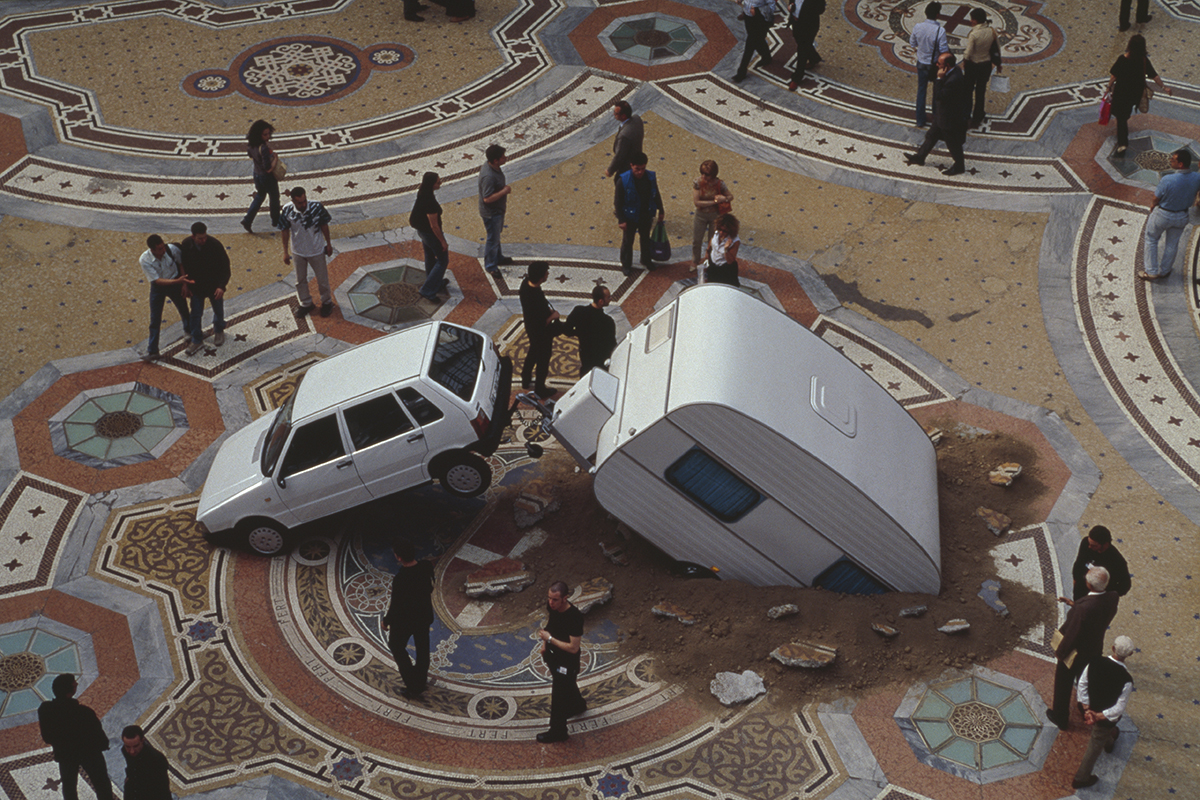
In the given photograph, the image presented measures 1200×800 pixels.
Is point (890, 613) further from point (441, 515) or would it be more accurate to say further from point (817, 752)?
Answer: point (441, 515)

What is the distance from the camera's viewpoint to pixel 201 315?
13.8 meters

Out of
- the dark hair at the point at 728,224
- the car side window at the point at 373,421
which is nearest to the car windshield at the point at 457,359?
the car side window at the point at 373,421

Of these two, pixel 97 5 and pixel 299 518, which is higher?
pixel 97 5

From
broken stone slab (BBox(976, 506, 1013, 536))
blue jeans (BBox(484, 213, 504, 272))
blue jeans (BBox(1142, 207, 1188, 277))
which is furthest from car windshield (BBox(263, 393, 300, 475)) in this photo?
blue jeans (BBox(1142, 207, 1188, 277))

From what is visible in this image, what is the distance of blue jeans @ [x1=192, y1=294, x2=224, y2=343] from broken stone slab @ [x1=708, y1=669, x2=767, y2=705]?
776 cm

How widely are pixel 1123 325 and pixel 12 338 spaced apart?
548 inches

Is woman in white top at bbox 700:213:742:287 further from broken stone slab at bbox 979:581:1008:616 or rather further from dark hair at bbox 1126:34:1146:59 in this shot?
dark hair at bbox 1126:34:1146:59

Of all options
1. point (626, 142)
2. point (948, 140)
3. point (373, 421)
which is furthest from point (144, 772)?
point (948, 140)

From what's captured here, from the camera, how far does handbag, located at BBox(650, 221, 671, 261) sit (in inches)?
590

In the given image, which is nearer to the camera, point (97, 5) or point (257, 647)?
point (257, 647)

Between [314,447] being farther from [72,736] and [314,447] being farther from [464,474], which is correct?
[72,736]

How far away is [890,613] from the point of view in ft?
32.4

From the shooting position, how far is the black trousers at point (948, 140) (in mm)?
16281

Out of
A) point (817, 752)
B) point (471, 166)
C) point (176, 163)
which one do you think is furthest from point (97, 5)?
point (817, 752)
